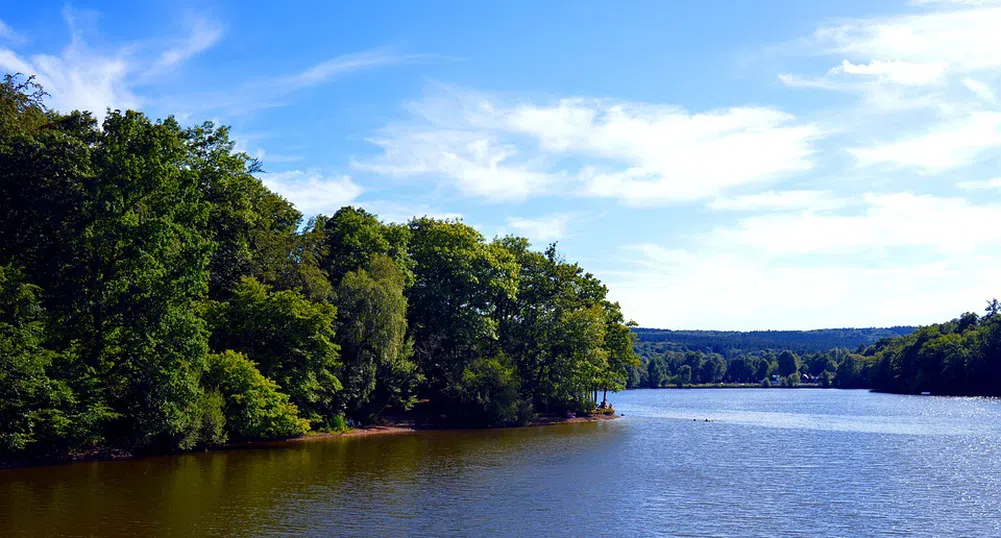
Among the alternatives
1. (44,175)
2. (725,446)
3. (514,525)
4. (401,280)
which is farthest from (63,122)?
(725,446)

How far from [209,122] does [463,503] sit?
37419 mm

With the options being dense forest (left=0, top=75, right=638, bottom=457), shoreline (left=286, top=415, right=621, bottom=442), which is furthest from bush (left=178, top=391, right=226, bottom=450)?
shoreline (left=286, top=415, right=621, bottom=442)

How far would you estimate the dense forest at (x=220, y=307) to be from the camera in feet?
140

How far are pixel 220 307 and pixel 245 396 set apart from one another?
320 inches

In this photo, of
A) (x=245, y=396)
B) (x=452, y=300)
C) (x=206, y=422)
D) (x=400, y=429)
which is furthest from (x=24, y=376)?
(x=452, y=300)

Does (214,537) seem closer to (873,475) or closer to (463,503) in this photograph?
(463,503)

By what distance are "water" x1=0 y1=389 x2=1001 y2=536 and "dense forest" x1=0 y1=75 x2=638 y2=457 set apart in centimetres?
396

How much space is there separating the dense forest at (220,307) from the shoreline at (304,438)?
0.64 meters

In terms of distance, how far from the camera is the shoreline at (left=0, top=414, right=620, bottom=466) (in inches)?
1655

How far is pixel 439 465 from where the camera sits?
45.1 meters

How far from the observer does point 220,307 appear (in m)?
55.3

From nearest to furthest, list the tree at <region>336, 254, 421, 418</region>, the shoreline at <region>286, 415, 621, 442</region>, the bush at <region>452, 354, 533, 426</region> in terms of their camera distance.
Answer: the shoreline at <region>286, 415, 621, 442</region>, the tree at <region>336, 254, 421, 418</region>, the bush at <region>452, 354, 533, 426</region>

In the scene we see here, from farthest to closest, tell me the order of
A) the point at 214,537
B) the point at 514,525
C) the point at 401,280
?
the point at 401,280
the point at 514,525
the point at 214,537

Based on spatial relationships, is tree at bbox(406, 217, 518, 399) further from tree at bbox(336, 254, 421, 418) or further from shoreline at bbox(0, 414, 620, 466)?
tree at bbox(336, 254, 421, 418)
